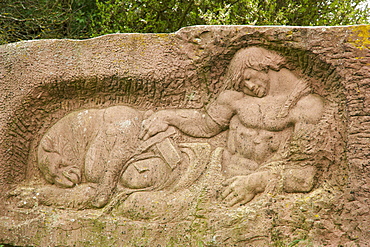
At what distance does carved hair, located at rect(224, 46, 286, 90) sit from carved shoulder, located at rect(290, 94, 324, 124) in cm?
36

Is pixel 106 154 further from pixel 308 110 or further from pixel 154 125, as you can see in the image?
pixel 308 110

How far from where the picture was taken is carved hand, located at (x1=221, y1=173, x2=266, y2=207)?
348 centimetres

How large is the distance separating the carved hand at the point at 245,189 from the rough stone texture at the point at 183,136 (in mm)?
49

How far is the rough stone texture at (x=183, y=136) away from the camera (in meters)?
3.34

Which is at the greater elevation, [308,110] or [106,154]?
[308,110]

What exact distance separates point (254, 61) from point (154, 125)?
1008 mm

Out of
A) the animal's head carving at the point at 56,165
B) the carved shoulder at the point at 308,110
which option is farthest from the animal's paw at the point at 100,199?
the carved shoulder at the point at 308,110

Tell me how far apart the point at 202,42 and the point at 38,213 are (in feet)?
6.60

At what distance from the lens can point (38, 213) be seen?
372 centimetres

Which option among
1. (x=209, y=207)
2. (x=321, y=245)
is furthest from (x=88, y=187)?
(x=321, y=245)

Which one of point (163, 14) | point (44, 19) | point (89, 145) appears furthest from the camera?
point (163, 14)

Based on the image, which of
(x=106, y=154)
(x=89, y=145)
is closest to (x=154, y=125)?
(x=106, y=154)

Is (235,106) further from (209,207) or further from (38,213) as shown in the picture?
(38,213)

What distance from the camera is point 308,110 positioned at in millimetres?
3514
